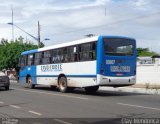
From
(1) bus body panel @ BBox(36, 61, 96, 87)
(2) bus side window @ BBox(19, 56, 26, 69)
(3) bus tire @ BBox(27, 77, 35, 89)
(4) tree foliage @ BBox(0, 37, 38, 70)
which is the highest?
(4) tree foliage @ BBox(0, 37, 38, 70)

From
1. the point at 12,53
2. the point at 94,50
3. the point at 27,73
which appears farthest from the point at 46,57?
the point at 12,53

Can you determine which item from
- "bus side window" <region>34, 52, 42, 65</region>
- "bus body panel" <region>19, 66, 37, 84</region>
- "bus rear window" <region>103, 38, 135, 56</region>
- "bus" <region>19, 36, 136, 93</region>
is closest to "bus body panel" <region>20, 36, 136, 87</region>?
"bus" <region>19, 36, 136, 93</region>

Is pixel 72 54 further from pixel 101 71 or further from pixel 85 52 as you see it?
pixel 101 71

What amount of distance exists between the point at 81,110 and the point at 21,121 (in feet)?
10.1

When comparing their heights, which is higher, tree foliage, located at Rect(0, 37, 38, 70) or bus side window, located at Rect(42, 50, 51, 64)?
tree foliage, located at Rect(0, 37, 38, 70)

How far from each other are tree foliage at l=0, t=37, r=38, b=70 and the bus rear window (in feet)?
131

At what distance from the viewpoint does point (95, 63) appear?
20500 mm

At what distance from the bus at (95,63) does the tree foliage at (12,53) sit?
3585 centimetres

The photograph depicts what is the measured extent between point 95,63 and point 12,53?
4150cm

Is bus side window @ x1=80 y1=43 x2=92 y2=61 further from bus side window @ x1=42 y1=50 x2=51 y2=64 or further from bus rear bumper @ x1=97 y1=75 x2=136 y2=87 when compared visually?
bus side window @ x1=42 y1=50 x2=51 y2=64

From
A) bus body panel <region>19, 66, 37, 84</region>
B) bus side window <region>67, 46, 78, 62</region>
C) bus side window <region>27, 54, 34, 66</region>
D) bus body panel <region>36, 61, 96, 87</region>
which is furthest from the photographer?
bus side window <region>27, 54, 34, 66</region>

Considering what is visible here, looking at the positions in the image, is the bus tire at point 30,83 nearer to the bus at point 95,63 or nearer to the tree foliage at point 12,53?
the bus at point 95,63

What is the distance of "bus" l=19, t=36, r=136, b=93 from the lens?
20328 mm

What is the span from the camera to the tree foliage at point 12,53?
60156mm
